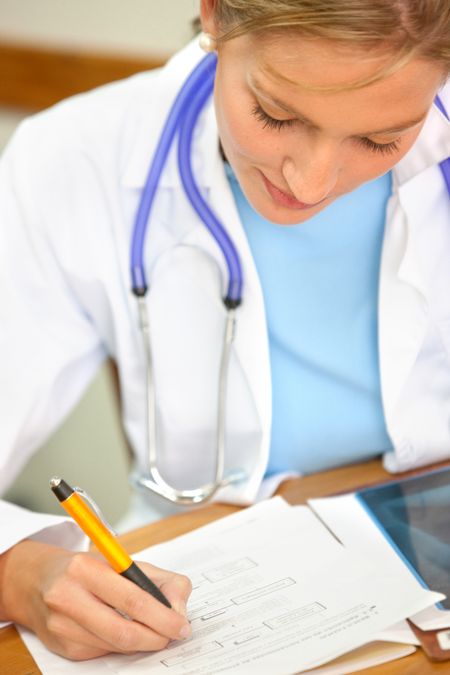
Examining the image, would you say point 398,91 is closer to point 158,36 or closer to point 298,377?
point 298,377

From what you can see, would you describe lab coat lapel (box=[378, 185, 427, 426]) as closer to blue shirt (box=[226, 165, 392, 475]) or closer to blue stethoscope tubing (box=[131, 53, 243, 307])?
blue shirt (box=[226, 165, 392, 475])

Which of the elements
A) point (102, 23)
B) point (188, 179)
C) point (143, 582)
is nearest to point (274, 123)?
point (188, 179)

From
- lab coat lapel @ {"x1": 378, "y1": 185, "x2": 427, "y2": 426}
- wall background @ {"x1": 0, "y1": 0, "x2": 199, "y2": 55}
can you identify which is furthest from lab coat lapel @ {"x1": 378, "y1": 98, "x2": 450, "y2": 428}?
wall background @ {"x1": 0, "y1": 0, "x2": 199, "y2": 55}

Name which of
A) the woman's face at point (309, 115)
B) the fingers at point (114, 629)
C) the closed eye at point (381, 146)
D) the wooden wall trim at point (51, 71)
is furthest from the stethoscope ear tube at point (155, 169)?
the wooden wall trim at point (51, 71)

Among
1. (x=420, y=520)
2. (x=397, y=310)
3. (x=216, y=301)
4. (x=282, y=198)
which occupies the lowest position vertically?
(x=420, y=520)

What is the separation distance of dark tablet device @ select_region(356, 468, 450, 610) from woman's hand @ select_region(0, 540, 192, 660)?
0.21m

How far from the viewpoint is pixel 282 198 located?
38.3 inches

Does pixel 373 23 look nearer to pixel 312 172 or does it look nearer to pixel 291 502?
pixel 312 172

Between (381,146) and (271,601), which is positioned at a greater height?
(381,146)

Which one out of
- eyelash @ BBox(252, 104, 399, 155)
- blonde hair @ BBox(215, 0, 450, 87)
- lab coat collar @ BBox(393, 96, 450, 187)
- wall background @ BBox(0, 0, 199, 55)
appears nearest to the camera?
blonde hair @ BBox(215, 0, 450, 87)

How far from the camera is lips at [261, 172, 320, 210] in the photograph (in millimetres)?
969

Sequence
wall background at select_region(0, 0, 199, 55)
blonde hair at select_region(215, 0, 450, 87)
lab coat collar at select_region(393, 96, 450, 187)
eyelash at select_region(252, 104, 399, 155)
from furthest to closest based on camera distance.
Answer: wall background at select_region(0, 0, 199, 55)
lab coat collar at select_region(393, 96, 450, 187)
eyelash at select_region(252, 104, 399, 155)
blonde hair at select_region(215, 0, 450, 87)

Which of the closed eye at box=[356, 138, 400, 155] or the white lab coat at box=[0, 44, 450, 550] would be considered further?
the white lab coat at box=[0, 44, 450, 550]

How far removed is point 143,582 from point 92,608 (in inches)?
1.8
